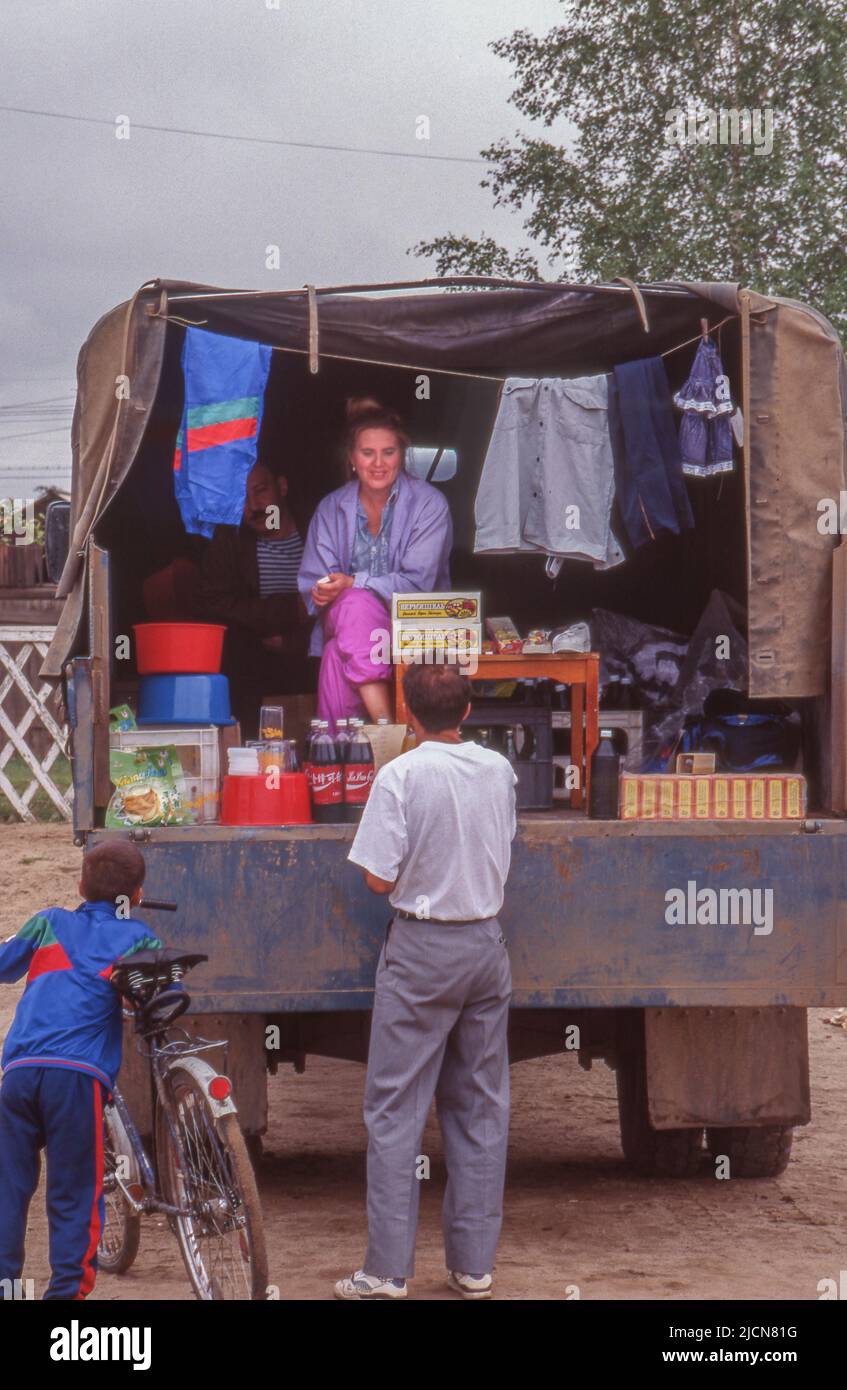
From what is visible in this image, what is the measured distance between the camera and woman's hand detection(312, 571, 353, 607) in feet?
20.1

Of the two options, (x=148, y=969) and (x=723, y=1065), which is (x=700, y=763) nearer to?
(x=723, y=1065)

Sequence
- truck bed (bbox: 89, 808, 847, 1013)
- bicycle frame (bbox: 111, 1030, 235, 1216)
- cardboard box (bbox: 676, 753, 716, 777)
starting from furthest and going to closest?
cardboard box (bbox: 676, 753, 716, 777), truck bed (bbox: 89, 808, 847, 1013), bicycle frame (bbox: 111, 1030, 235, 1216)

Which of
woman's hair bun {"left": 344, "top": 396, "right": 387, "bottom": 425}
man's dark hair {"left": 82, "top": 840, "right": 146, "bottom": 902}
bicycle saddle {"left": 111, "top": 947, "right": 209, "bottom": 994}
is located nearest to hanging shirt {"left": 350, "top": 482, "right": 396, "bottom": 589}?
woman's hair bun {"left": 344, "top": 396, "right": 387, "bottom": 425}

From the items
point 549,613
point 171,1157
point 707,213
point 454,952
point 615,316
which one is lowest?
point 171,1157

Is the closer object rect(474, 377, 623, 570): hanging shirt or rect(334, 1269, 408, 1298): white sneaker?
rect(334, 1269, 408, 1298): white sneaker

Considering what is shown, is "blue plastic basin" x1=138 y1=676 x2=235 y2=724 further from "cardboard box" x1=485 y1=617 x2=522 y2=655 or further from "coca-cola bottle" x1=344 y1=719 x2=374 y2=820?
"cardboard box" x1=485 y1=617 x2=522 y2=655

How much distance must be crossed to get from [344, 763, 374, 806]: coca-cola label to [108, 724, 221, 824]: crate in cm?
48

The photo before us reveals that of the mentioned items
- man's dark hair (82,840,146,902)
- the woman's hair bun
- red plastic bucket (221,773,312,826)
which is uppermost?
the woman's hair bun

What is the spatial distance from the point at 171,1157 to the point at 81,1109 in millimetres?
582

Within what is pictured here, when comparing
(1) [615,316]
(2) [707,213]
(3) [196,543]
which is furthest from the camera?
(2) [707,213]

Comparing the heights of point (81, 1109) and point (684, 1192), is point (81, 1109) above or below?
above
